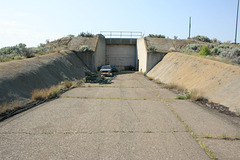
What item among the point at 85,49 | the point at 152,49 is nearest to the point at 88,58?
the point at 85,49

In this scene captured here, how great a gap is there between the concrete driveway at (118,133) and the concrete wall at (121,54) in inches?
1106

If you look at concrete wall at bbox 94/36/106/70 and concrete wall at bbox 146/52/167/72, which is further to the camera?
concrete wall at bbox 94/36/106/70

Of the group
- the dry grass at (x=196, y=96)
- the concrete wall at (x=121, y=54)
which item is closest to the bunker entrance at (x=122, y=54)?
the concrete wall at (x=121, y=54)

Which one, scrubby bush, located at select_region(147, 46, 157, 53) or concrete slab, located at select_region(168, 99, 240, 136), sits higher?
scrubby bush, located at select_region(147, 46, 157, 53)

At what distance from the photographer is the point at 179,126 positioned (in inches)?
304

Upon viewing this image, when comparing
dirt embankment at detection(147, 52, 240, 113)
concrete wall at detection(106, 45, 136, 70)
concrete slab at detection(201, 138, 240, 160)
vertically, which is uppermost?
concrete wall at detection(106, 45, 136, 70)

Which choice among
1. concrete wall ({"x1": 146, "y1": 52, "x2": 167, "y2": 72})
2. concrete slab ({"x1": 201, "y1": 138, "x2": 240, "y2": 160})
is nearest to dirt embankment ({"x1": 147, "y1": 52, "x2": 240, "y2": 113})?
concrete slab ({"x1": 201, "y1": 138, "x2": 240, "y2": 160})

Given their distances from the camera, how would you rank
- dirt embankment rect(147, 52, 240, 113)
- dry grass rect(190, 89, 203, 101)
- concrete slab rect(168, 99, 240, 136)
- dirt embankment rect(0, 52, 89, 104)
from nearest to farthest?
concrete slab rect(168, 99, 240, 136), dirt embankment rect(0, 52, 89, 104), dirt embankment rect(147, 52, 240, 113), dry grass rect(190, 89, 203, 101)

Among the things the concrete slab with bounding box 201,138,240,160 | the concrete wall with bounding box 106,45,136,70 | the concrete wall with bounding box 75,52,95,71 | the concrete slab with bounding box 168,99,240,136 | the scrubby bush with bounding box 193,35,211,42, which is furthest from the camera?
the concrete wall with bounding box 106,45,136,70

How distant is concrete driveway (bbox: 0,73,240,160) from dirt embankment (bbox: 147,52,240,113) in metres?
1.45

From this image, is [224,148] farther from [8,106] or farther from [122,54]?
[122,54]

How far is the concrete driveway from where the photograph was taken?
18.1ft

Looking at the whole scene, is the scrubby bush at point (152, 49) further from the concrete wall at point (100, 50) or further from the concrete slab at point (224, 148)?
the concrete slab at point (224, 148)

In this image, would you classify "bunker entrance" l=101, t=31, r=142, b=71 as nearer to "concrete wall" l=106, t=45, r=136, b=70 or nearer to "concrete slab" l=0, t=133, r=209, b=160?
"concrete wall" l=106, t=45, r=136, b=70
